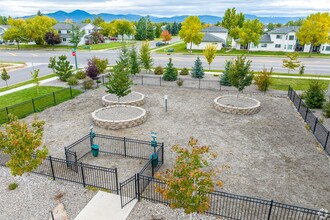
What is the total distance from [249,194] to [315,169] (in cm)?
447

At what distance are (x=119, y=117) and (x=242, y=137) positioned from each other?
28.7 feet

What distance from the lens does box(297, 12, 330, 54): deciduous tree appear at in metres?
47.4

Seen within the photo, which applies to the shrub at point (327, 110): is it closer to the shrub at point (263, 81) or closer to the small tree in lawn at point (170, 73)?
the shrub at point (263, 81)

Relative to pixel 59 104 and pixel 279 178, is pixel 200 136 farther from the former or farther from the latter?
pixel 59 104

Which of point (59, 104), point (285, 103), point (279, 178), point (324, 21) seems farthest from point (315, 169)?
point (324, 21)

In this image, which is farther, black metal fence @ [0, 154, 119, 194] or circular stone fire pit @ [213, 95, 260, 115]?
circular stone fire pit @ [213, 95, 260, 115]

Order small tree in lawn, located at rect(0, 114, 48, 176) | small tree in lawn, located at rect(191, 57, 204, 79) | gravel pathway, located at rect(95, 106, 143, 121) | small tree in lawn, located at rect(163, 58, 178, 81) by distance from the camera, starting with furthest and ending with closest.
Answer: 1. small tree in lawn, located at rect(191, 57, 204, 79)
2. small tree in lawn, located at rect(163, 58, 178, 81)
3. gravel pathway, located at rect(95, 106, 143, 121)
4. small tree in lawn, located at rect(0, 114, 48, 176)

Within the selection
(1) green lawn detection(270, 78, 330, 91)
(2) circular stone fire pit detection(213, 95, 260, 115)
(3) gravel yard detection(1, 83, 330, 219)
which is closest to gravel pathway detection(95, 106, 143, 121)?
(3) gravel yard detection(1, 83, 330, 219)

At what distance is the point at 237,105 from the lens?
67.5ft

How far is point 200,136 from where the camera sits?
53.2ft

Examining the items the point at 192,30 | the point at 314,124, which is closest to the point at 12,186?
the point at 314,124

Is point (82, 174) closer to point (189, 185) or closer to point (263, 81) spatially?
point (189, 185)

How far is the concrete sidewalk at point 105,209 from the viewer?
9.51 metres

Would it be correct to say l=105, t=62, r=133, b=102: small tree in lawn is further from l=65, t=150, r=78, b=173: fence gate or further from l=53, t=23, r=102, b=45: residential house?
l=53, t=23, r=102, b=45: residential house
